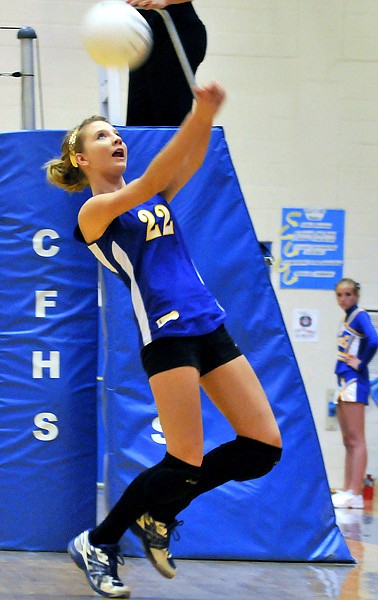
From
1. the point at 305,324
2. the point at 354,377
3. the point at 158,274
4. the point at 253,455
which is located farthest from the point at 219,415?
the point at 305,324

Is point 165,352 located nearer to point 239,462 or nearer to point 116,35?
point 239,462

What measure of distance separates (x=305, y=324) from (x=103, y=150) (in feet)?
15.8

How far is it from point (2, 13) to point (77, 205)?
12.4 feet

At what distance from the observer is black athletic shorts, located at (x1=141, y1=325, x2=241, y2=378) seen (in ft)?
8.92

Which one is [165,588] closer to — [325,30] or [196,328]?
[196,328]

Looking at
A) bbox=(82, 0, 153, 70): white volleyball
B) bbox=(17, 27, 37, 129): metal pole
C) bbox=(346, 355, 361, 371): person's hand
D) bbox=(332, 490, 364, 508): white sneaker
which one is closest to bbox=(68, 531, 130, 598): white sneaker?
bbox=(82, 0, 153, 70): white volleyball

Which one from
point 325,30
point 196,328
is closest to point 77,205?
point 196,328

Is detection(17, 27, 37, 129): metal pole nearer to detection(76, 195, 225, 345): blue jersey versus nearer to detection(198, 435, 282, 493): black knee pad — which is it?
detection(76, 195, 225, 345): blue jersey

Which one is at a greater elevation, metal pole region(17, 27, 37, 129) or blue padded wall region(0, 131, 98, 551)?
metal pole region(17, 27, 37, 129)

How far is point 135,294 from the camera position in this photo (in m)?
2.82

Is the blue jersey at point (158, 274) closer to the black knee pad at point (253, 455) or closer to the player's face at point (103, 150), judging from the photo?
the player's face at point (103, 150)

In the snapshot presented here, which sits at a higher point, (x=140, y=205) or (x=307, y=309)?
(x=140, y=205)

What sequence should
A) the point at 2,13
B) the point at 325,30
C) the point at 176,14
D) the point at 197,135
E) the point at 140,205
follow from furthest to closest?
the point at 325,30
the point at 2,13
the point at 176,14
the point at 140,205
the point at 197,135

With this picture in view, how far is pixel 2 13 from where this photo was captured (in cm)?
694
